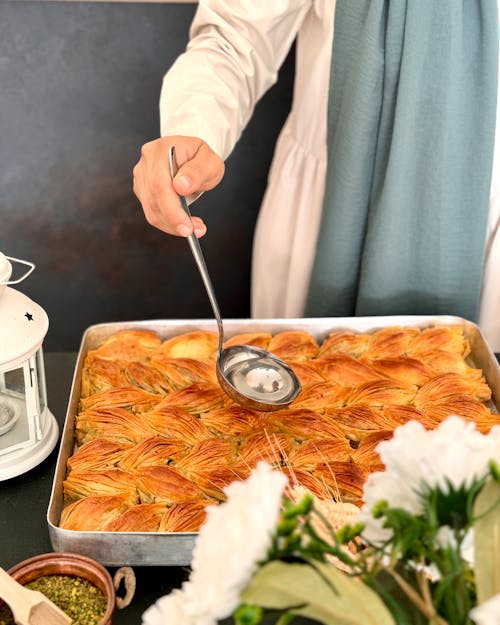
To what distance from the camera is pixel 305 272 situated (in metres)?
1.62

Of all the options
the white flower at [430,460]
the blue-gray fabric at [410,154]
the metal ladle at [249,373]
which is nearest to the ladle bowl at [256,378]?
the metal ladle at [249,373]

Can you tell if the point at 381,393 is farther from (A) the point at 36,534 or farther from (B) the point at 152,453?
(A) the point at 36,534

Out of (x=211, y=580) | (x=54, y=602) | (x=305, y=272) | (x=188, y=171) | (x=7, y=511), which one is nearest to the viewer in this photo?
(x=211, y=580)

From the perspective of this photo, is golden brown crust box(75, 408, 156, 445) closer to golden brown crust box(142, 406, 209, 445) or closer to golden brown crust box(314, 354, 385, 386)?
golden brown crust box(142, 406, 209, 445)

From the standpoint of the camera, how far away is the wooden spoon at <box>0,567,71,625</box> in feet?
2.36

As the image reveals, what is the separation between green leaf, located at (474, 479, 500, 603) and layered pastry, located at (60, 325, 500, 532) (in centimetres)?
33

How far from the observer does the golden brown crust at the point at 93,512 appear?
0.88 m

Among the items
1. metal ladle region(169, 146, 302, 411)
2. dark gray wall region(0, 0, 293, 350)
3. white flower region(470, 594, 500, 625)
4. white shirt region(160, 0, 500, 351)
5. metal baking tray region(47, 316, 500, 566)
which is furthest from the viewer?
dark gray wall region(0, 0, 293, 350)

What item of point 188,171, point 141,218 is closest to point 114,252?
point 141,218

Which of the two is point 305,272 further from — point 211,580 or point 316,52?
point 211,580

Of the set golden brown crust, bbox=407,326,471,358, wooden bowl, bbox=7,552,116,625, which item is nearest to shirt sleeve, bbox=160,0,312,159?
golden brown crust, bbox=407,326,471,358

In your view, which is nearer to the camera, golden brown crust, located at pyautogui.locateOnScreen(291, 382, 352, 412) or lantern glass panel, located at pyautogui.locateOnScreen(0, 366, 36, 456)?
lantern glass panel, located at pyautogui.locateOnScreen(0, 366, 36, 456)

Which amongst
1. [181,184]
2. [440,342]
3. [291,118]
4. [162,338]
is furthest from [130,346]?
[291,118]

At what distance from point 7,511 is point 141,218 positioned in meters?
1.34
